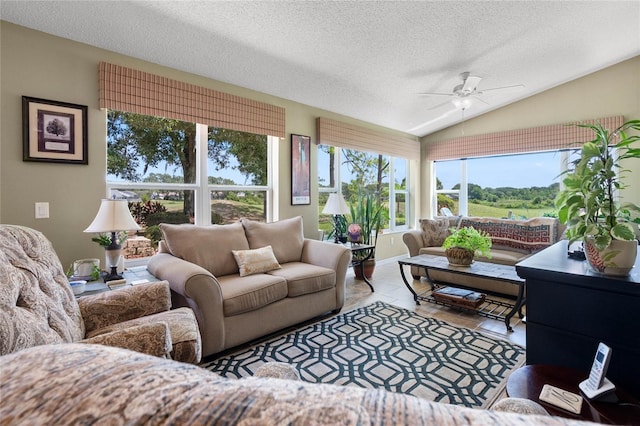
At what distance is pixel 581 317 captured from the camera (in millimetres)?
1176

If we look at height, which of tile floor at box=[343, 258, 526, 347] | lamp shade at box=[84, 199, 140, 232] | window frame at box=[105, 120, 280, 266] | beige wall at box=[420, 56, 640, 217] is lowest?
tile floor at box=[343, 258, 526, 347]

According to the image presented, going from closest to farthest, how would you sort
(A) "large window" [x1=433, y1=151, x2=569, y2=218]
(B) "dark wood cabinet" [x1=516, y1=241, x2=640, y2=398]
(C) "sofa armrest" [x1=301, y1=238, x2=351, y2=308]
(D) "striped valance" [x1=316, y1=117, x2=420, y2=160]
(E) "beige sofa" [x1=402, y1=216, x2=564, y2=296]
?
(B) "dark wood cabinet" [x1=516, y1=241, x2=640, y2=398] → (C) "sofa armrest" [x1=301, y1=238, x2=351, y2=308] → (E) "beige sofa" [x1=402, y1=216, x2=564, y2=296] → (D) "striped valance" [x1=316, y1=117, x2=420, y2=160] → (A) "large window" [x1=433, y1=151, x2=569, y2=218]

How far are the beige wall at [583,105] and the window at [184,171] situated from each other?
382 centimetres

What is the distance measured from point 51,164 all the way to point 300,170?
2449mm

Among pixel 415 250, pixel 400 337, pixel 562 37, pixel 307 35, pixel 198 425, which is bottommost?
pixel 400 337

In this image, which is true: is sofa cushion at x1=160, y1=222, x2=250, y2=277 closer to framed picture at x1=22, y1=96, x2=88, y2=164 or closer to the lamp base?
the lamp base

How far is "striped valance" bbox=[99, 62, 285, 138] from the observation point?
8.29 ft

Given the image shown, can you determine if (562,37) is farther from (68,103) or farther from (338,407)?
(68,103)

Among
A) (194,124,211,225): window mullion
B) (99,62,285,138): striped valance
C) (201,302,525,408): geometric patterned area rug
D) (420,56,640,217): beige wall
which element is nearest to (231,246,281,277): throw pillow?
(201,302,525,408): geometric patterned area rug

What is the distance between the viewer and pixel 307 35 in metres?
2.64

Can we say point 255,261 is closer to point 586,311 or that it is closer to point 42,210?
point 42,210

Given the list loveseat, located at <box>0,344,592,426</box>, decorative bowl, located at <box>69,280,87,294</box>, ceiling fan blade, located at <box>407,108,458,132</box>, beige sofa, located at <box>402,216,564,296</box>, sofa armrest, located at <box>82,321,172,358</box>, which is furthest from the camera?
ceiling fan blade, located at <box>407,108,458,132</box>

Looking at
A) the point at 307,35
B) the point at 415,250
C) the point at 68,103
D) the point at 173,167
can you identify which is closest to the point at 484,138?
the point at 415,250

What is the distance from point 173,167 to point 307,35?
1772 mm
